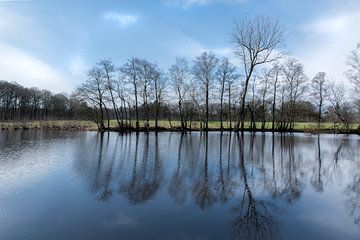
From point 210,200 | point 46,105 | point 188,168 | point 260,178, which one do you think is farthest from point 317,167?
point 46,105

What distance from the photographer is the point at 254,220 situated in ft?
20.1

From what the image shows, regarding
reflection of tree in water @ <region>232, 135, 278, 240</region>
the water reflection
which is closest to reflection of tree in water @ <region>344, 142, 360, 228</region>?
the water reflection

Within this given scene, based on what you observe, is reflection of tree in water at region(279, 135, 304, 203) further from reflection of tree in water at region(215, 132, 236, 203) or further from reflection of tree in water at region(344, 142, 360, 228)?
reflection of tree in water at region(215, 132, 236, 203)

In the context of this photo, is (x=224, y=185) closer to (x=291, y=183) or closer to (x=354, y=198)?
(x=291, y=183)

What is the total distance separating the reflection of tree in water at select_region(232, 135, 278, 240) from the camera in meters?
5.33

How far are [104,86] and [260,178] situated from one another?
41.5 m

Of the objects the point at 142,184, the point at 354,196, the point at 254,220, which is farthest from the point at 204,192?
the point at 354,196

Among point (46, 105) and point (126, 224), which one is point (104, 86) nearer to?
point (126, 224)

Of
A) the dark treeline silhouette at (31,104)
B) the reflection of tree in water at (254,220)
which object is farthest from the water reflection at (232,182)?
the dark treeline silhouette at (31,104)

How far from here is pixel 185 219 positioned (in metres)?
6.02

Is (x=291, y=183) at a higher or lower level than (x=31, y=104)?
lower

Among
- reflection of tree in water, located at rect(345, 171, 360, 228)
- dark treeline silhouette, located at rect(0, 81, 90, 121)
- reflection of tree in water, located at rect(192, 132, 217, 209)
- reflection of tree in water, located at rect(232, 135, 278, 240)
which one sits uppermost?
dark treeline silhouette, located at rect(0, 81, 90, 121)

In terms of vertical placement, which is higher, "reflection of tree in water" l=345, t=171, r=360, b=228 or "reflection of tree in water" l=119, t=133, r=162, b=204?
"reflection of tree in water" l=119, t=133, r=162, b=204

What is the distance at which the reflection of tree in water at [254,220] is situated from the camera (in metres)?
5.33
